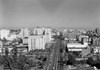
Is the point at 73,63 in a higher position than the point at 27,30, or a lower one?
lower

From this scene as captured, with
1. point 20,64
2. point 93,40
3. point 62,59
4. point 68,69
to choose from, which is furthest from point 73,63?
→ point 93,40

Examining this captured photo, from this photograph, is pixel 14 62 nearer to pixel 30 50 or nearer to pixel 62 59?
pixel 62 59

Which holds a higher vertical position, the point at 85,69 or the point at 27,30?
the point at 27,30

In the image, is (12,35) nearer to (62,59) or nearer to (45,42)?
(45,42)

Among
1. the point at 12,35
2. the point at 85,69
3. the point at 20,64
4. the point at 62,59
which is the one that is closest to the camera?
the point at 85,69

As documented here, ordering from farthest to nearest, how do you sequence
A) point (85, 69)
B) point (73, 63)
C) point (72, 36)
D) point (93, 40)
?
point (72, 36)
point (93, 40)
point (73, 63)
point (85, 69)

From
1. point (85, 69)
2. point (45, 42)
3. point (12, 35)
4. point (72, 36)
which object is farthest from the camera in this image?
point (72, 36)

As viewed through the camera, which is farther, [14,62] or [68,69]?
[14,62]

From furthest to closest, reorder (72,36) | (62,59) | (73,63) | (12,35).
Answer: (72,36), (12,35), (62,59), (73,63)

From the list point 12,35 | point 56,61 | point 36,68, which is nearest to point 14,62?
point 36,68
